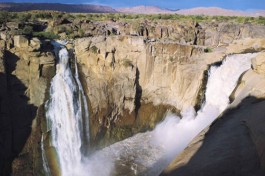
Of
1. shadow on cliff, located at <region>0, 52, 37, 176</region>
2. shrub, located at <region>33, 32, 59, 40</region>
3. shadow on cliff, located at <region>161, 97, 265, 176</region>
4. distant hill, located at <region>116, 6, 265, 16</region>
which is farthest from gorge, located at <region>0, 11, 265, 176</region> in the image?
distant hill, located at <region>116, 6, 265, 16</region>

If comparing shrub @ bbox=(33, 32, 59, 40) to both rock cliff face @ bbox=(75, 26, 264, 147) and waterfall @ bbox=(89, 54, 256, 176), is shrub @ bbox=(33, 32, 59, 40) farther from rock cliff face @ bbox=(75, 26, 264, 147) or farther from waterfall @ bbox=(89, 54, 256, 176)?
waterfall @ bbox=(89, 54, 256, 176)

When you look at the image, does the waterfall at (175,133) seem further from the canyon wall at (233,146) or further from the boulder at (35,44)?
the boulder at (35,44)

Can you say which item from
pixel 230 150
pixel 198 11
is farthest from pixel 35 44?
pixel 198 11

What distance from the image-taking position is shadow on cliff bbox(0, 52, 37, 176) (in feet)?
67.2

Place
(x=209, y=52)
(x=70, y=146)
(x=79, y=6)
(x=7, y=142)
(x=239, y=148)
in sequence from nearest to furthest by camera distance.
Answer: (x=239, y=148) < (x=7, y=142) < (x=70, y=146) < (x=209, y=52) < (x=79, y=6)

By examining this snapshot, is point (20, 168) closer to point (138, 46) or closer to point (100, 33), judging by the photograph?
point (138, 46)

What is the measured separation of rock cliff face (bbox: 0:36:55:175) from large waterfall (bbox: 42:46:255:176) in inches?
33.4

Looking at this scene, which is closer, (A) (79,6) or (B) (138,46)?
(B) (138,46)

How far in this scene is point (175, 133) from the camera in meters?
24.5

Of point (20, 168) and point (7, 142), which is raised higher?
point (7, 142)

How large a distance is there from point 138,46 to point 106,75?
306cm

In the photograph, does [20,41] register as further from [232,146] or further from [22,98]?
[232,146]

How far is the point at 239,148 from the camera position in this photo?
489 inches

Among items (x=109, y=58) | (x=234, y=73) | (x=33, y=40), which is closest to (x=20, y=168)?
(x=33, y=40)
